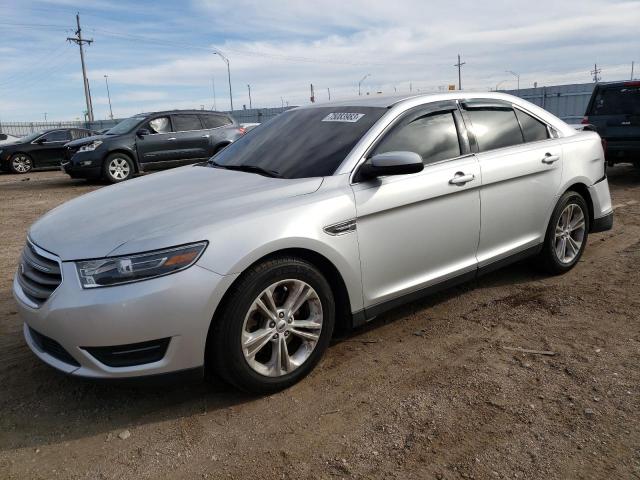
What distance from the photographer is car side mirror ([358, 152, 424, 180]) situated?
3248mm

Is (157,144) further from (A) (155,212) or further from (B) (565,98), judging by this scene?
(B) (565,98)

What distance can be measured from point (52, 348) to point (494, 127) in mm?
3440

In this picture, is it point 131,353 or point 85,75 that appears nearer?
point 131,353

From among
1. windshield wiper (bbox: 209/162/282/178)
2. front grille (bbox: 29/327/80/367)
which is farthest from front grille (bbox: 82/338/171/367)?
windshield wiper (bbox: 209/162/282/178)

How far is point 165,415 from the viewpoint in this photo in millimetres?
2922

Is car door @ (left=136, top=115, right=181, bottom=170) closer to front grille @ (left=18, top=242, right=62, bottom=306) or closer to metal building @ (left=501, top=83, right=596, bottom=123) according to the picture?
front grille @ (left=18, top=242, right=62, bottom=306)

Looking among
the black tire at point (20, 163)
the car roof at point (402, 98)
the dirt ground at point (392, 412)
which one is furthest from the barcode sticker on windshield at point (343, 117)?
the black tire at point (20, 163)

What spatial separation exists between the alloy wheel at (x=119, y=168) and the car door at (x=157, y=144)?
0.34 meters

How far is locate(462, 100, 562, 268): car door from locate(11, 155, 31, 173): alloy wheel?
16033 mm

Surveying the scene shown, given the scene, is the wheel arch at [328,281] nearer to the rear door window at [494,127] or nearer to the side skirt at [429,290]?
the side skirt at [429,290]

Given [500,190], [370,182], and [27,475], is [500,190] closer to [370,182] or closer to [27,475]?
[370,182]

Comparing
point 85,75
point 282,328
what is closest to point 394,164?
point 282,328

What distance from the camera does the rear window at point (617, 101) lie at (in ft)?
31.8

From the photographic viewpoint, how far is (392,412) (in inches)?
112
